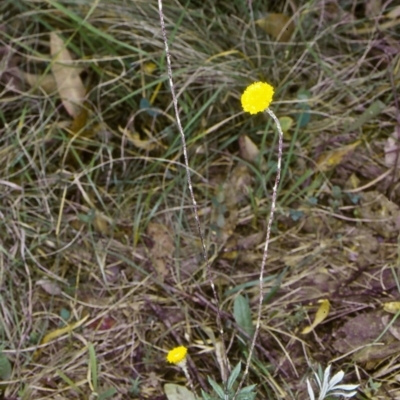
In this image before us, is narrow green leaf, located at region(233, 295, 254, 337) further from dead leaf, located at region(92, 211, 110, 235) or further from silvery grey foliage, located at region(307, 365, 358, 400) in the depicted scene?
dead leaf, located at region(92, 211, 110, 235)

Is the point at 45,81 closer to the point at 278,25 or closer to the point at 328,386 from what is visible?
the point at 278,25

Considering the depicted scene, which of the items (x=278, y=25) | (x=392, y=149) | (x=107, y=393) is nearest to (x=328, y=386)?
(x=107, y=393)

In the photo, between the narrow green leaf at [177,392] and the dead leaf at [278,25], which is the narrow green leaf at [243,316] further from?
the dead leaf at [278,25]

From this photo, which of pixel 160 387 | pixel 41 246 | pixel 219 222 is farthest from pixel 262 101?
pixel 41 246

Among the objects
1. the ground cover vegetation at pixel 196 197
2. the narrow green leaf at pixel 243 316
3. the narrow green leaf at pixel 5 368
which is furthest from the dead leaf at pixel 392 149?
the narrow green leaf at pixel 5 368

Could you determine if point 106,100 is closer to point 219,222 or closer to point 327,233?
Answer: point 219,222
